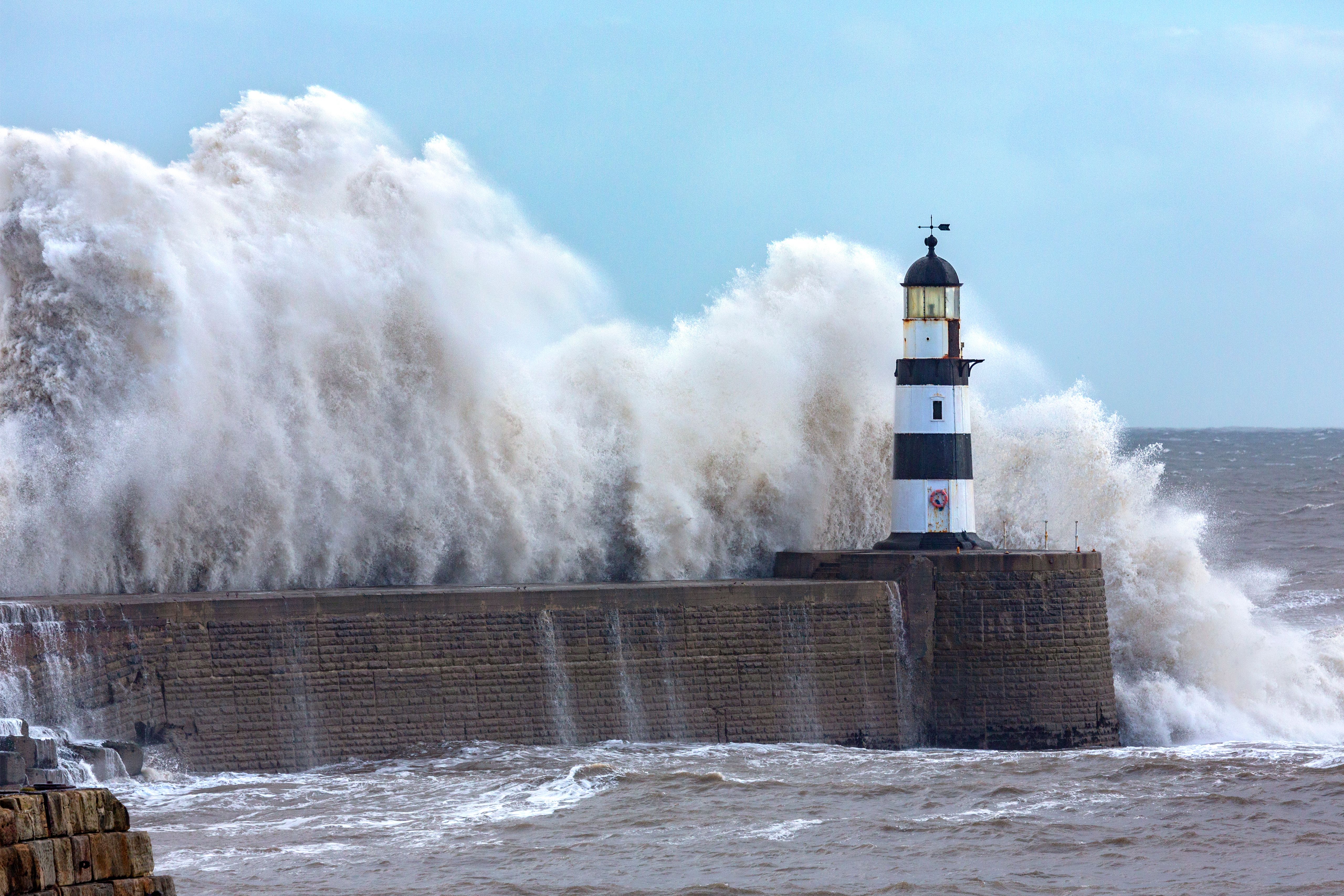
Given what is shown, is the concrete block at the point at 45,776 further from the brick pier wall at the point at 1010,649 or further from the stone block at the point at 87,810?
the brick pier wall at the point at 1010,649

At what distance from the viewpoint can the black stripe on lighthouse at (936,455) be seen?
50.3 ft

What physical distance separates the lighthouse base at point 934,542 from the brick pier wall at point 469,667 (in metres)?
1.16

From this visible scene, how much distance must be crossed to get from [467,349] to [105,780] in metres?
6.05

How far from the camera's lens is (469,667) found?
41.1 ft

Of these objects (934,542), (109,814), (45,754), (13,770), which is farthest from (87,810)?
(934,542)

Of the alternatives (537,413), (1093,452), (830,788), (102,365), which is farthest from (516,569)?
(1093,452)

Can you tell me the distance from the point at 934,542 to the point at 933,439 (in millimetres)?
856

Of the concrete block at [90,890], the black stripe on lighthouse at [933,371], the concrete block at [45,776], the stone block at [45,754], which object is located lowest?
the concrete block at [45,776]

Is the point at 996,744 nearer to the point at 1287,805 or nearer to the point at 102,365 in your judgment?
the point at 1287,805

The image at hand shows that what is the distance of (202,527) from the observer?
46.8 ft

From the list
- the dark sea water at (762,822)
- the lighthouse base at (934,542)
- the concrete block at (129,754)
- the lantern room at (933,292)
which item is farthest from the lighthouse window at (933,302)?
the concrete block at (129,754)

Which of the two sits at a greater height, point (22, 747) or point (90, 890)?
point (22, 747)

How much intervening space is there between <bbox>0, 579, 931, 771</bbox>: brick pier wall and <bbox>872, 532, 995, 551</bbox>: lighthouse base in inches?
45.7

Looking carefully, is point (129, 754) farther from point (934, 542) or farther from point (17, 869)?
point (934, 542)
